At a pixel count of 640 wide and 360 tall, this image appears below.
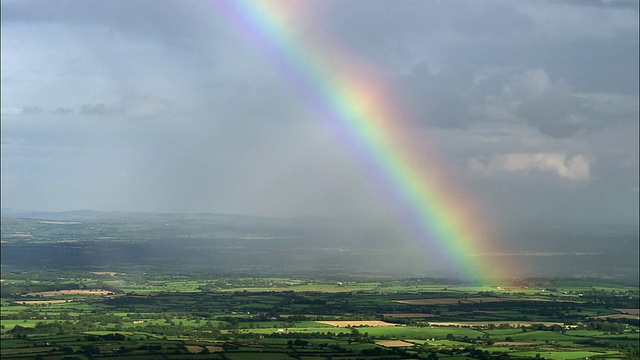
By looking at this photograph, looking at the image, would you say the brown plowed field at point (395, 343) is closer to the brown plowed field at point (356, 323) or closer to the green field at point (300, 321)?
the green field at point (300, 321)

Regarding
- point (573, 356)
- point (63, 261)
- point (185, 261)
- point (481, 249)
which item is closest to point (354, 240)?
point (481, 249)

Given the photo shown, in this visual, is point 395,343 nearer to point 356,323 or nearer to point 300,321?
point 356,323

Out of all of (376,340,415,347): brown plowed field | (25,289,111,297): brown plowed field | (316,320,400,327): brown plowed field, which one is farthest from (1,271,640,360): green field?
(25,289,111,297): brown plowed field

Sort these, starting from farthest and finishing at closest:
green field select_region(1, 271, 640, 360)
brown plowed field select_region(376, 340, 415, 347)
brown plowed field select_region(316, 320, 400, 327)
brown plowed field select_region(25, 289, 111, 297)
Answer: brown plowed field select_region(25, 289, 111, 297) → brown plowed field select_region(316, 320, 400, 327) → brown plowed field select_region(376, 340, 415, 347) → green field select_region(1, 271, 640, 360)

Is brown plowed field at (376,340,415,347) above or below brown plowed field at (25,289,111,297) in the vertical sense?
below

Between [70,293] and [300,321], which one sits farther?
[70,293]

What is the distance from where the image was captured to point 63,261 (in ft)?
306

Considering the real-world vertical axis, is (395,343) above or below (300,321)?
below

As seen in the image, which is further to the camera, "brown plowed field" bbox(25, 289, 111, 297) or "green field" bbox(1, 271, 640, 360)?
"brown plowed field" bbox(25, 289, 111, 297)

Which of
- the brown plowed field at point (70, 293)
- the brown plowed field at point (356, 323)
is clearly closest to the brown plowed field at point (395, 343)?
the brown plowed field at point (356, 323)

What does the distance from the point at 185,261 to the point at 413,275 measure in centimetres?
3107

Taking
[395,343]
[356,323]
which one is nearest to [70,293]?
[356,323]

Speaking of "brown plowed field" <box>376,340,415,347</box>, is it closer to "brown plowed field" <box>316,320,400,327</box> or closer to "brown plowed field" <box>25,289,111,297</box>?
"brown plowed field" <box>316,320,400,327</box>

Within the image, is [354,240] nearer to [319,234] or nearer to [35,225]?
[319,234]
